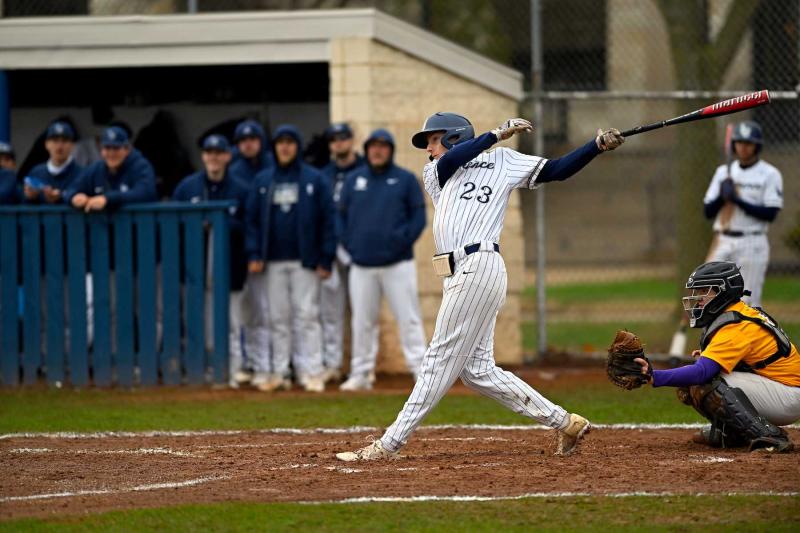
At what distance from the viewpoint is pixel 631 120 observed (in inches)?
774

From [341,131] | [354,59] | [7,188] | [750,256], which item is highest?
[354,59]

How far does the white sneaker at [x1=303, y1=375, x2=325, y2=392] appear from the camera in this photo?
10414 millimetres

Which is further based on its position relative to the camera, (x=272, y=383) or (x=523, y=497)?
(x=272, y=383)

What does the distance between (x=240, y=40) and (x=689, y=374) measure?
6.19 metres

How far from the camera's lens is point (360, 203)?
10438 millimetres

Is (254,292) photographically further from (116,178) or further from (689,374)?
(689,374)

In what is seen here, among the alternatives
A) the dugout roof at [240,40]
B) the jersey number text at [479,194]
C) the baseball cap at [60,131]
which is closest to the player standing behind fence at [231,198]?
the baseball cap at [60,131]

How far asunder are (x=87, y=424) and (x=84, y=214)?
2479mm

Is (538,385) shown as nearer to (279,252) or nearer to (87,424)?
(279,252)

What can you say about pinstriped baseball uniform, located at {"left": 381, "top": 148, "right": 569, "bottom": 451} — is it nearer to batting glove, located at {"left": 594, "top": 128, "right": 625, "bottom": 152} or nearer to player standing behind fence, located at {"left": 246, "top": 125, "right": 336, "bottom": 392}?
batting glove, located at {"left": 594, "top": 128, "right": 625, "bottom": 152}

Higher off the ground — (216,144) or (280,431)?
(216,144)

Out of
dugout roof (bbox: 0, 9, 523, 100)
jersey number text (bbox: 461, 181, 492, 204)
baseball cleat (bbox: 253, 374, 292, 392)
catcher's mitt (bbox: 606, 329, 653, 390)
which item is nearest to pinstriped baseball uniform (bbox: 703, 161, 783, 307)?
dugout roof (bbox: 0, 9, 523, 100)

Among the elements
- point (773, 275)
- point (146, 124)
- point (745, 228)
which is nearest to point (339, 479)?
point (745, 228)

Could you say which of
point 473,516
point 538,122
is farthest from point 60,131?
point 473,516
